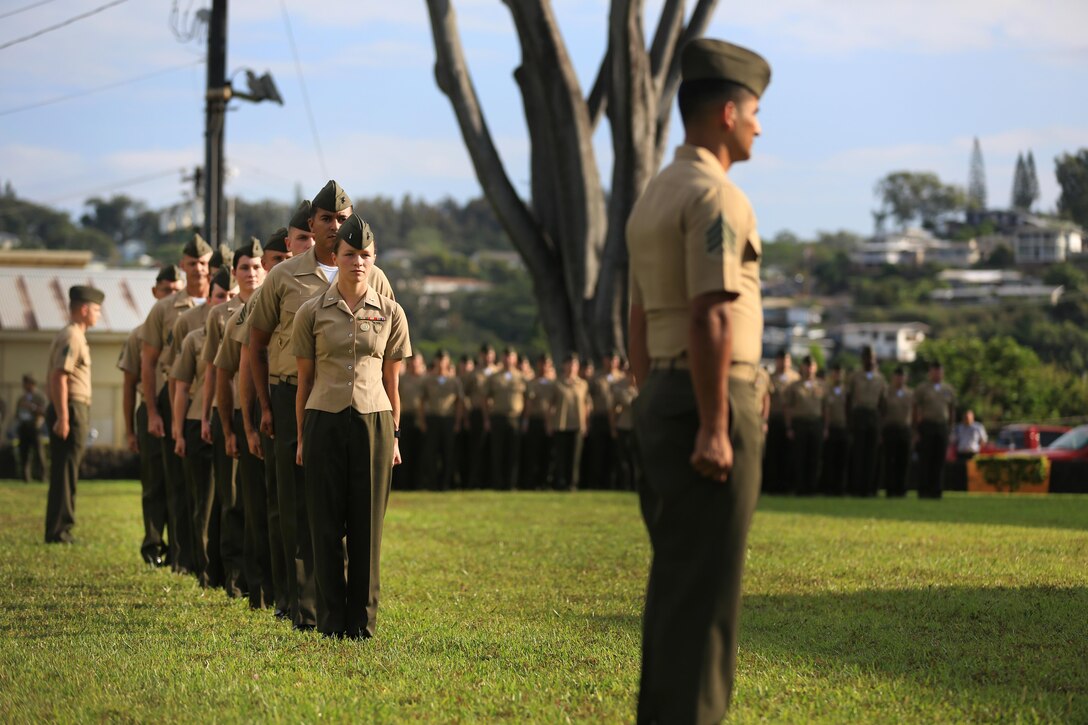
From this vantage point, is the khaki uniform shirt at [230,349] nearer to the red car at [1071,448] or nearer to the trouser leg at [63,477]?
the trouser leg at [63,477]

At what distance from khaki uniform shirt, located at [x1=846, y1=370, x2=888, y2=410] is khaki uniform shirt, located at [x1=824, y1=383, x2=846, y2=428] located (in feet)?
0.51

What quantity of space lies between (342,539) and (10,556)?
18.7 ft

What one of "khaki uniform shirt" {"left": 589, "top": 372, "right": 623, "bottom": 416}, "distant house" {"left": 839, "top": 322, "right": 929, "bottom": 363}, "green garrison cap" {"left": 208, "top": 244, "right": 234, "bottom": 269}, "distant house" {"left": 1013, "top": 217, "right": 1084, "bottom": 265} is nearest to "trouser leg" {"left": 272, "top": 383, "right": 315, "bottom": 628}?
"green garrison cap" {"left": 208, "top": 244, "right": 234, "bottom": 269}

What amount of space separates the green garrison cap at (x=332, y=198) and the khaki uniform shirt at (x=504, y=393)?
56.2 ft

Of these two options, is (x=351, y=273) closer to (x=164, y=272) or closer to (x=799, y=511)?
(x=164, y=272)

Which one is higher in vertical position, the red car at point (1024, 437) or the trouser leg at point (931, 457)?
the red car at point (1024, 437)

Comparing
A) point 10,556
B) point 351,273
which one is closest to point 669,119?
point 10,556

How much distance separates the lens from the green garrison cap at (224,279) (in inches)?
442

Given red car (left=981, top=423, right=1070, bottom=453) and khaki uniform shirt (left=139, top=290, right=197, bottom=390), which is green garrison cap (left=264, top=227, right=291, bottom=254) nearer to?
khaki uniform shirt (left=139, top=290, right=197, bottom=390)

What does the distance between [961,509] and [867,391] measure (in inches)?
202

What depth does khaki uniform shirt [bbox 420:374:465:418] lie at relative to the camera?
25.7 m

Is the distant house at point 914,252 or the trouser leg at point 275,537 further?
the distant house at point 914,252

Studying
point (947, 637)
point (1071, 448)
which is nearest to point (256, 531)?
point (947, 637)

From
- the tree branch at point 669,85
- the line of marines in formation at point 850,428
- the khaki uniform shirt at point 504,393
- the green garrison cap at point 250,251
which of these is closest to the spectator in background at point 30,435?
the khaki uniform shirt at point 504,393
